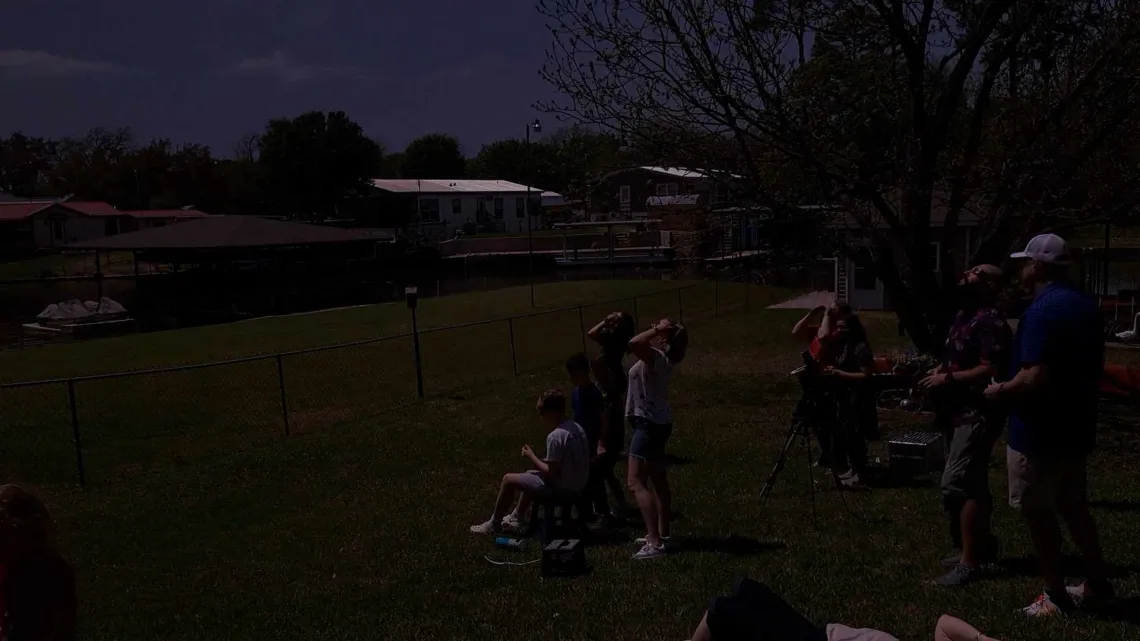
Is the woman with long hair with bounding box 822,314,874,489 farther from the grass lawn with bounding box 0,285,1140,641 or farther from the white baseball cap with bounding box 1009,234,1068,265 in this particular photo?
the white baseball cap with bounding box 1009,234,1068,265

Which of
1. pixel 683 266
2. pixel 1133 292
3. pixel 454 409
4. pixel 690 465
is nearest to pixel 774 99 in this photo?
pixel 690 465

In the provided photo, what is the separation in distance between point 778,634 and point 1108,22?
1013 cm

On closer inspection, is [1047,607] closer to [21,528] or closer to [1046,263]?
[1046,263]

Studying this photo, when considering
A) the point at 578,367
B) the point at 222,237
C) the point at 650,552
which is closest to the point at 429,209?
the point at 222,237

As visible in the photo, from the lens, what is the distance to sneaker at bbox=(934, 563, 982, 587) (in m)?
5.54

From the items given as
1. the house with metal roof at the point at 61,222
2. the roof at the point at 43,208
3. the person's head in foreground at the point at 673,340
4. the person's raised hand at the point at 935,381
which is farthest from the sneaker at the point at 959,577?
the roof at the point at 43,208

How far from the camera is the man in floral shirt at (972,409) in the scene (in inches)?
216

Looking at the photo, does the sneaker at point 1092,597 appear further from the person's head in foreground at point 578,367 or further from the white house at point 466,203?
the white house at point 466,203

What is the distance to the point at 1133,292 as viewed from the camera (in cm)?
2128

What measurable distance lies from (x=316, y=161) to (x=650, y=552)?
234 ft

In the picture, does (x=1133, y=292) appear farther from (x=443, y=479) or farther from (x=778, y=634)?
(x=778, y=634)

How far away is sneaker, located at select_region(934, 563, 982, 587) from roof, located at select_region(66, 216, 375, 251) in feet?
158

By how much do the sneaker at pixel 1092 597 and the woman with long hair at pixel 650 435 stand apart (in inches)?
97.1

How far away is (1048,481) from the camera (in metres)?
4.81
